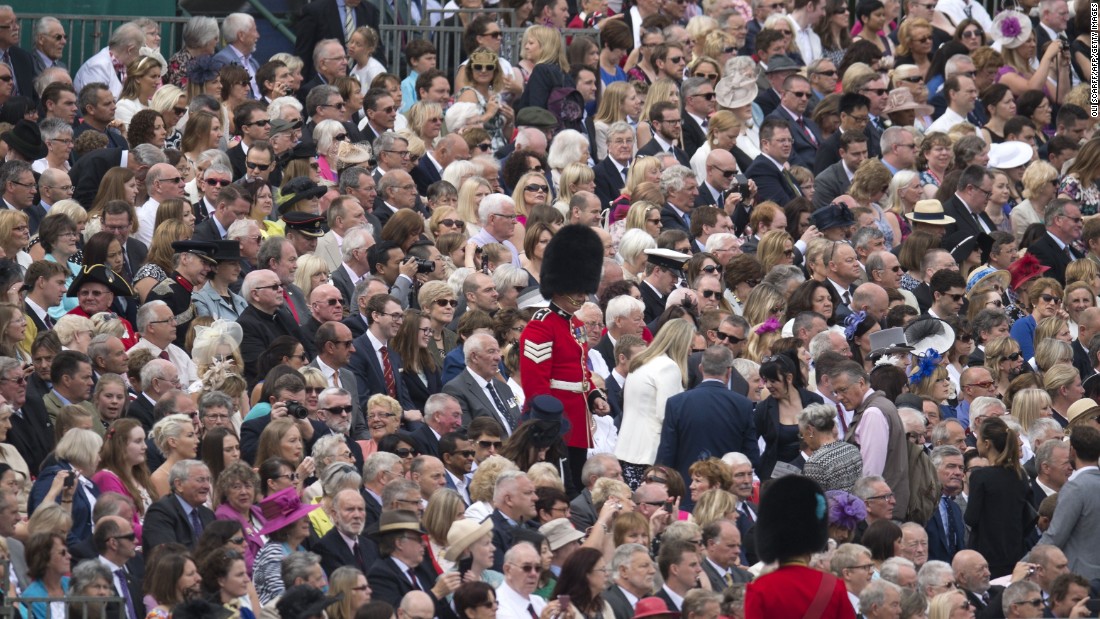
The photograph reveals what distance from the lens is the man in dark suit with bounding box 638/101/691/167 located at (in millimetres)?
19703

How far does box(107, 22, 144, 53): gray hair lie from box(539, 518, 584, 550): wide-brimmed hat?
7.63 m

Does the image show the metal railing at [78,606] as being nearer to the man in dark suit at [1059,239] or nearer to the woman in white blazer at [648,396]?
the woman in white blazer at [648,396]

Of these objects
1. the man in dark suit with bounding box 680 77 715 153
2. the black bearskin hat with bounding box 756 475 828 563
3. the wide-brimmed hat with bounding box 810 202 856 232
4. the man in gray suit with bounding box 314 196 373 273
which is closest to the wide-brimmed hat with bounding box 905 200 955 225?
the wide-brimmed hat with bounding box 810 202 856 232

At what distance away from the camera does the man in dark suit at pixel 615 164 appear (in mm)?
19312

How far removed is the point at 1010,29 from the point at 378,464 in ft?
36.8

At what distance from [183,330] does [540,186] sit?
369 centimetres

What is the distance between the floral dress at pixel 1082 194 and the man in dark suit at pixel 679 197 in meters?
3.55

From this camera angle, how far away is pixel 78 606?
11625mm

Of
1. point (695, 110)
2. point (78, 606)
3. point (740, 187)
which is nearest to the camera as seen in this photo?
point (78, 606)

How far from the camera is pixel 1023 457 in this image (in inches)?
635

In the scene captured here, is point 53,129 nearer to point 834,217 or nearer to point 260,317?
point 260,317

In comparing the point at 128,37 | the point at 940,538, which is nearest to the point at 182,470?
the point at 940,538

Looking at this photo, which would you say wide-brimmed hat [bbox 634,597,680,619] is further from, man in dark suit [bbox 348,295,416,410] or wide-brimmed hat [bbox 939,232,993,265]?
wide-brimmed hat [bbox 939,232,993,265]

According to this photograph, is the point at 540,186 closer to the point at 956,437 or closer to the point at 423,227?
the point at 423,227
